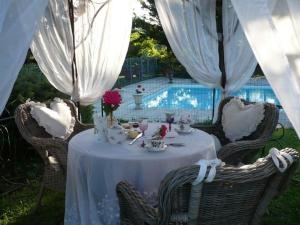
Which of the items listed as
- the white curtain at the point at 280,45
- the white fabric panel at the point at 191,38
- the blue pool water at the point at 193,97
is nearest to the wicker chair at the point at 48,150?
the white curtain at the point at 280,45

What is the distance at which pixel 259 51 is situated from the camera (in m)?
2.00

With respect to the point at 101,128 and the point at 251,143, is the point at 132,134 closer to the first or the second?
the point at 101,128

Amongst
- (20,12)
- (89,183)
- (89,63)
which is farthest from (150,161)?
(89,63)

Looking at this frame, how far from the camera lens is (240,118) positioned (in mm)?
3666

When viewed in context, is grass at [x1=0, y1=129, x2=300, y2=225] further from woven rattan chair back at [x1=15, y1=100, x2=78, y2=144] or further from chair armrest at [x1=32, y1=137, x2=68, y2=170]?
woven rattan chair back at [x1=15, y1=100, x2=78, y2=144]

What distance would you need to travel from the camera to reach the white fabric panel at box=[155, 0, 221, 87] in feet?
15.3

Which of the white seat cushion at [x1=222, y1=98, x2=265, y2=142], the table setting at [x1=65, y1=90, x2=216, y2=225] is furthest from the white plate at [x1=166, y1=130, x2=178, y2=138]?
the white seat cushion at [x1=222, y1=98, x2=265, y2=142]

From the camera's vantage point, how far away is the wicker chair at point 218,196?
173 centimetres

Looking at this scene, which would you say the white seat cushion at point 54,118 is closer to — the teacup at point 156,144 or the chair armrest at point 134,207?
the teacup at point 156,144

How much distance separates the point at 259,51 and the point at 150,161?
97 centimetres

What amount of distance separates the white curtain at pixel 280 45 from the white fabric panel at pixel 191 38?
264 centimetres

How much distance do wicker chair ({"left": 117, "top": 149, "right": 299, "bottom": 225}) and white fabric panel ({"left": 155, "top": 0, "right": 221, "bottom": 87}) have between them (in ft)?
8.84

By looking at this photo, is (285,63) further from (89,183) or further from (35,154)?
(35,154)

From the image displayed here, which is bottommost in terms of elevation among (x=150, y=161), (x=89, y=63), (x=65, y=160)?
(x=65, y=160)
